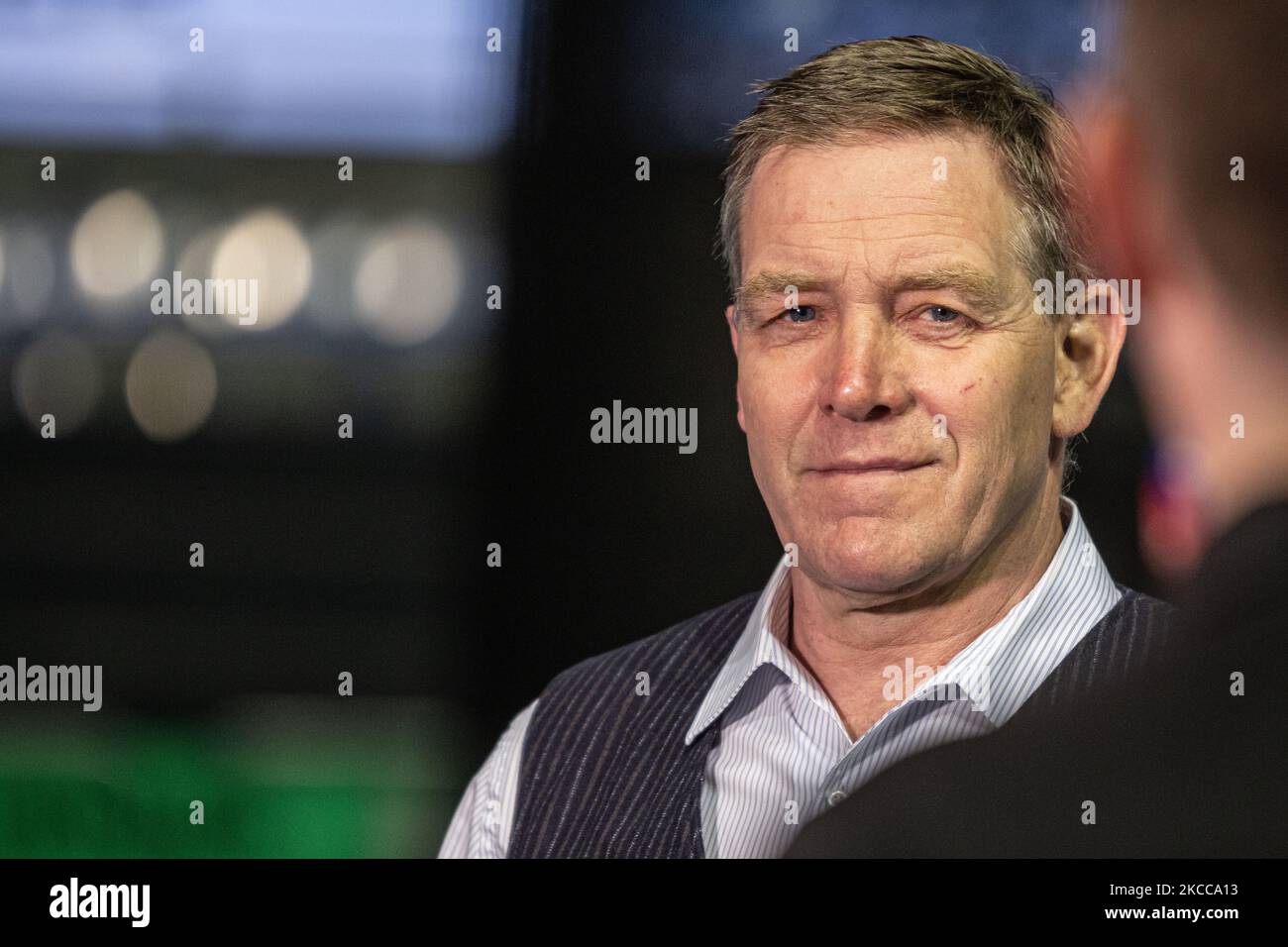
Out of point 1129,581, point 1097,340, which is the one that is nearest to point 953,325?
point 1097,340

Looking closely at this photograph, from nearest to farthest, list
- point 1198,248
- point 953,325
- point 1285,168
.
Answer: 1. point 1198,248
2. point 1285,168
3. point 953,325

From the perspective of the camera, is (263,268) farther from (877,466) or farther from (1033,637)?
(1033,637)

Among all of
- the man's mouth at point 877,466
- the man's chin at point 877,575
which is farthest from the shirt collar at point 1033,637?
the man's mouth at point 877,466

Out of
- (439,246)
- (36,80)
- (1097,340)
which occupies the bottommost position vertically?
(1097,340)

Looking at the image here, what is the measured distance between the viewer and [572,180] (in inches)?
83.9

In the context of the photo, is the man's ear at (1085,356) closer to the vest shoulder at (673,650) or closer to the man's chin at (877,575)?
the man's chin at (877,575)

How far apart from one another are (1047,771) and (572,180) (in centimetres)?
134

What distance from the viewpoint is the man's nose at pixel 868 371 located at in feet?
6.14

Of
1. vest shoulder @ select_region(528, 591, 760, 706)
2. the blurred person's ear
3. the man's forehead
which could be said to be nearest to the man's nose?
the man's forehead

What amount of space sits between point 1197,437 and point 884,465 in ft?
3.20

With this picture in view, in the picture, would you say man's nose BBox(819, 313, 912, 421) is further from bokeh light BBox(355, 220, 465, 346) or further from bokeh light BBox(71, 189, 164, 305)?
bokeh light BBox(71, 189, 164, 305)

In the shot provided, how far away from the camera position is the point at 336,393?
2.17m

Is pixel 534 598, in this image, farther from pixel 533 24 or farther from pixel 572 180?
pixel 533 24

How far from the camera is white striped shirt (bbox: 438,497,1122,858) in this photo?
1.88m
